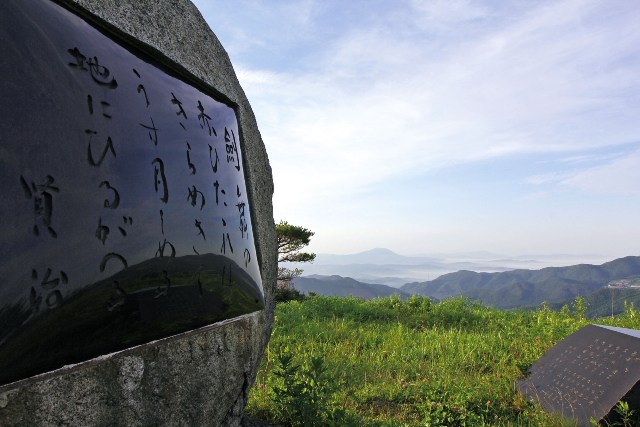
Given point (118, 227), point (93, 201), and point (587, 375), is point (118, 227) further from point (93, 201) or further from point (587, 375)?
point (587, 375)

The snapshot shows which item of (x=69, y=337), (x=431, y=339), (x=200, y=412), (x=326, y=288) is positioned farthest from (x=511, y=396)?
(x=326, y=288)

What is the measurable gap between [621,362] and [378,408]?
2144 mm

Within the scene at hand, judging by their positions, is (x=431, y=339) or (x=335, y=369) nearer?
(x=335, y=369)

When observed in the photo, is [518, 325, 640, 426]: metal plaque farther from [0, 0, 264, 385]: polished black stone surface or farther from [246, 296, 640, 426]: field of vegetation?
[0, 0, 264, 385]: polished black stone surface

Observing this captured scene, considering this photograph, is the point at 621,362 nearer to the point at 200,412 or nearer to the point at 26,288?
the point at 200,412

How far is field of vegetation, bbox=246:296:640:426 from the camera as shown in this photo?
3883 mm

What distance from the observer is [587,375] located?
459 centimetres

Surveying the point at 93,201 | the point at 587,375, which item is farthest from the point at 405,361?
the point at 93,201

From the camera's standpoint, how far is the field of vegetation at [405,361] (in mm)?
3883

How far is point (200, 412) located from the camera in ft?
7.77

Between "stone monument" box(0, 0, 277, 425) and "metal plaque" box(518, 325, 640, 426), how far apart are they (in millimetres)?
2973

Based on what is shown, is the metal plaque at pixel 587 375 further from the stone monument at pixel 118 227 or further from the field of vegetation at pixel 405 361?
the stone monument at pixel 118 227

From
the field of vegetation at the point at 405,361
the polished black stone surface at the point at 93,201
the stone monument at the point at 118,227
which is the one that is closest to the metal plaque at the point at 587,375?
the field of vegetation at the point at 405,361

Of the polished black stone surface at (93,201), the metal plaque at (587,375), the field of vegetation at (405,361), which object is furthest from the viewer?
the metal plaque at (587,375)
